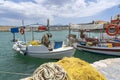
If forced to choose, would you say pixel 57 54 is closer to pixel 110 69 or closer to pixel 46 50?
pixel 46 50

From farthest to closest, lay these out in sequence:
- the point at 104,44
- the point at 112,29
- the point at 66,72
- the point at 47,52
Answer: the point at 112,29, the point at 104,44, the point at 47,52, the point at 66,72

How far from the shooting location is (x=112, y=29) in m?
20.8

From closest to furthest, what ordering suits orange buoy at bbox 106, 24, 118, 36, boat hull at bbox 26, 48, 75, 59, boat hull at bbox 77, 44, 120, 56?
boat hull at bbox 26, 48, 75, 59, boat hull at bbox 77, 44, 120, 56, orange buoy at bbox 106, 24, 118, 36

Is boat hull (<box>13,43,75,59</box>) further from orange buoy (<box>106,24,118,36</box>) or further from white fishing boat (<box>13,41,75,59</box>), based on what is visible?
orange buoy (<box>106,24,118,36</box>)

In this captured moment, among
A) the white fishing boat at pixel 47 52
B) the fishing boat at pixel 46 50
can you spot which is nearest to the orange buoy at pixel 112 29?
the fishing boat at pixel 46 50

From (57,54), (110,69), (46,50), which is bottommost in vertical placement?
(57,54)

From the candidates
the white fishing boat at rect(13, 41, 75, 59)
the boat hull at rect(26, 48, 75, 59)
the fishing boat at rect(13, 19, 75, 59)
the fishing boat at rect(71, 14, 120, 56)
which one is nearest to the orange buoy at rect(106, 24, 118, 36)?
the fishing boat at rect(71, 14, 120, 56)

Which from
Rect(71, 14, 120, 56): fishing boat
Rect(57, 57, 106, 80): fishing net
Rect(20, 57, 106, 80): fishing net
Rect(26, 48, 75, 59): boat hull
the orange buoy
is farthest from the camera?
the orange buoy

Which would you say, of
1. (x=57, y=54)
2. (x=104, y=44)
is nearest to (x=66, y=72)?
(x=57, y=54)

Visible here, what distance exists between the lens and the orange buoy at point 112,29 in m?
19.5

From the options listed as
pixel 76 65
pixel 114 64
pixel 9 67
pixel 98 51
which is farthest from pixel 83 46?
pixel 76 65

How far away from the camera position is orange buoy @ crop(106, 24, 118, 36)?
19.5m

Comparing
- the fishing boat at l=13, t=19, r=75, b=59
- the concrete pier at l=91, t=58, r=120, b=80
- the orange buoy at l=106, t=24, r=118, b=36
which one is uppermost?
the orange buoy at l=106, t=24, r=118, b=36

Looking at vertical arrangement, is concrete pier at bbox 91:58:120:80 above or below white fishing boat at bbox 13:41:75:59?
above
